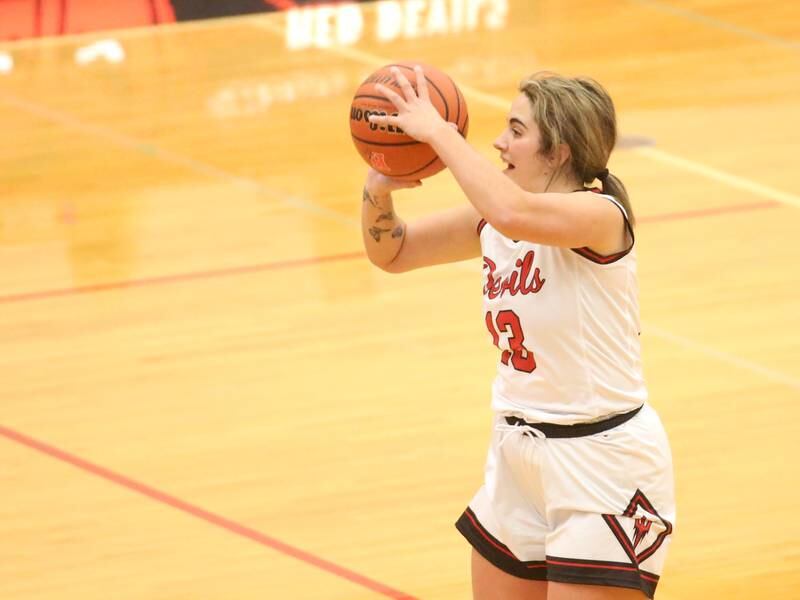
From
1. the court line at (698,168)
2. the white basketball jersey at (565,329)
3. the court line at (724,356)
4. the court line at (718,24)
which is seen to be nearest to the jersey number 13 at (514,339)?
the white basketball jersey at (565,329)

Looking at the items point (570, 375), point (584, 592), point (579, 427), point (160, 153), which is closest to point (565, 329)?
point (570, 375)

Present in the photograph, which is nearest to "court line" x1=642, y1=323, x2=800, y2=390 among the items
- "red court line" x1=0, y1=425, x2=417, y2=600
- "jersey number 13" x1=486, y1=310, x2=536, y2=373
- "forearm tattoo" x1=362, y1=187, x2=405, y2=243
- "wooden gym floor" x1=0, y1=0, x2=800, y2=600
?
"wooden gym floor" x1=0, y1=0, x2=800, y2=600

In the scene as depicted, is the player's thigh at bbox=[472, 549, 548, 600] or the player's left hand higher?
the player's left hand

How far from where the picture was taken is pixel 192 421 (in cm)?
653

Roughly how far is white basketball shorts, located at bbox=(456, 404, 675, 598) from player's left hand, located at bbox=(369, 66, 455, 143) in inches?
29.5

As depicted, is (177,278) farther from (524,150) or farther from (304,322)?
(524,150)

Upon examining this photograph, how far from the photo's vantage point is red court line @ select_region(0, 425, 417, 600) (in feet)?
17.4

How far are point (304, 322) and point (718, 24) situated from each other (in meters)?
6.05

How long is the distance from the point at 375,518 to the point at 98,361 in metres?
1.93

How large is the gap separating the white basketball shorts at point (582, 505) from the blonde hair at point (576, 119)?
1.78ft

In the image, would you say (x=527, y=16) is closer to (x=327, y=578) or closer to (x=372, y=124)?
(x=327, y=578)

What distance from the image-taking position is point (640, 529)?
3748 mm

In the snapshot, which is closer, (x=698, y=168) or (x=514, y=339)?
(x=514, y=339)

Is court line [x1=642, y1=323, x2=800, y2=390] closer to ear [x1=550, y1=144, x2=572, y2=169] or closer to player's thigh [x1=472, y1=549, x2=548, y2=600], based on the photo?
player's thigh [x1=472, y1=549, x2=548, y2=600]
